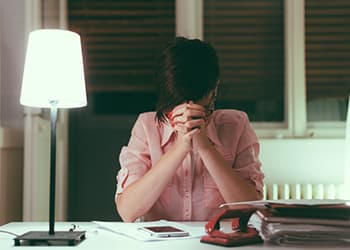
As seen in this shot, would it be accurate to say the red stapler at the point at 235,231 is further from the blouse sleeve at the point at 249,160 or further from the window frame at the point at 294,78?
the window frame at the point at 294,78

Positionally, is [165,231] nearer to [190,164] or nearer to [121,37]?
[190,164]

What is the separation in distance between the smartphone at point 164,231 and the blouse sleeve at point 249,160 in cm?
45

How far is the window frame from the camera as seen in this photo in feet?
8.82

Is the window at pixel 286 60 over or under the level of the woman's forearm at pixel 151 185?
over

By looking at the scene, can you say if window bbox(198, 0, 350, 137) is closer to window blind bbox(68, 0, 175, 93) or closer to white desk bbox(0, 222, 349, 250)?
window blind bbox(68, 0, 175, 93)

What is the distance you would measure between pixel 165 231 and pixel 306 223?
320 mm

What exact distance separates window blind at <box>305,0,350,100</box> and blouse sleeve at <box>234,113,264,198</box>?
129 centimetres

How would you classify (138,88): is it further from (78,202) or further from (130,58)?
(78,202)

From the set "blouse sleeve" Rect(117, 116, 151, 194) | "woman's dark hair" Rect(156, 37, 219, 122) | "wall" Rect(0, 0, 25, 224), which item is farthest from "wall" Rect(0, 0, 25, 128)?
"woman's dark hair" Rect(156, 37, 219, 122)

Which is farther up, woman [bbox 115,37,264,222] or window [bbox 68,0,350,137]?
window [bbox 68,0,350,137]

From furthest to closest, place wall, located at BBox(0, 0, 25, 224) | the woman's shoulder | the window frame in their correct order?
the window frame, wall, located at BBox(0, 0, 25, 224), the woman's shoulder

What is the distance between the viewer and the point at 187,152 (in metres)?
1.47

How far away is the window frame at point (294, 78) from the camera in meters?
2.69

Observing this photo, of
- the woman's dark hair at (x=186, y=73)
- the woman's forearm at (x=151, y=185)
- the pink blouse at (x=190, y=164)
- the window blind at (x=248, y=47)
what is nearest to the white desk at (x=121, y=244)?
the woman's forearm at (x=151, y=185)
